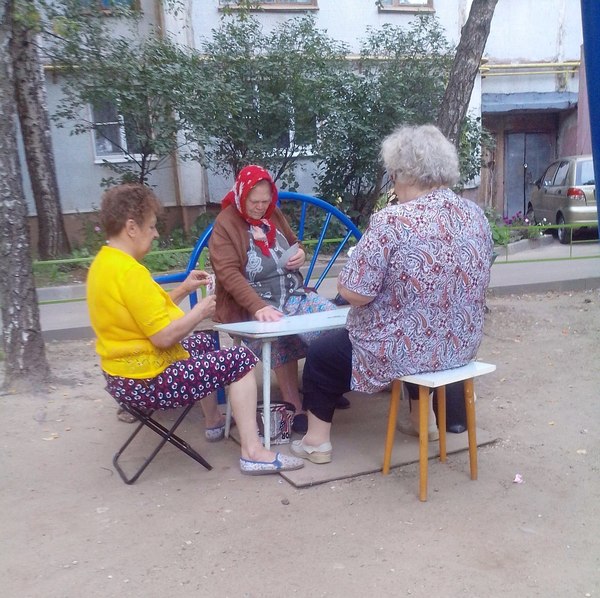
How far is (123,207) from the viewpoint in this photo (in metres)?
2.96

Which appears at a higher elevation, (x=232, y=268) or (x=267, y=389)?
(x=232, y=268)

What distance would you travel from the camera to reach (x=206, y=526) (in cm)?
282

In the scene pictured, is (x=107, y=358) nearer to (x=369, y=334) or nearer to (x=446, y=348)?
(x=369, y=334)

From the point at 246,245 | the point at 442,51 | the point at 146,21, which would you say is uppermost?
the point at 146,21

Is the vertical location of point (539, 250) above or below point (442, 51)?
below

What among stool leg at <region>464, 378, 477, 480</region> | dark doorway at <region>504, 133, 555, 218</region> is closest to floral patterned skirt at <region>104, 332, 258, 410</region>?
stool leg at <region>464, 378, 477, 480</region>

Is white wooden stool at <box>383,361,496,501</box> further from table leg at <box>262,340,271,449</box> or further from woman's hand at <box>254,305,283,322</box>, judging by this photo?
woman's hand at <box>254,305,283,322</box>

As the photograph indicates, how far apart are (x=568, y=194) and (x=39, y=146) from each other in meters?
8.65

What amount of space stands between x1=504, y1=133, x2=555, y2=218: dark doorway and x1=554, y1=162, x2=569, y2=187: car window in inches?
109

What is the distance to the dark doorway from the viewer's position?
1564cm

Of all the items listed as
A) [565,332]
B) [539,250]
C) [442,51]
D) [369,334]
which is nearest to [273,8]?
[442,51]

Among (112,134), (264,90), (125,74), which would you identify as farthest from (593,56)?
(112,134)

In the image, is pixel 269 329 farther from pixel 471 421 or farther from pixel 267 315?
pixel 471 421

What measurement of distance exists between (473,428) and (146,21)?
404 inches
